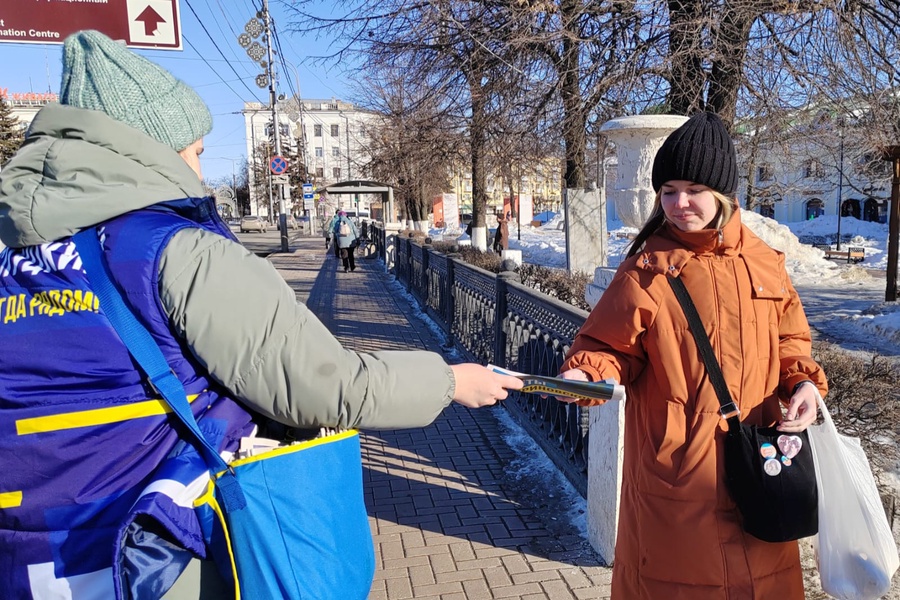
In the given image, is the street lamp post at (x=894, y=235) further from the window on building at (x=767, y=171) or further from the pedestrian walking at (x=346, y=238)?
the pedestrian walking at (x=346, y=238)

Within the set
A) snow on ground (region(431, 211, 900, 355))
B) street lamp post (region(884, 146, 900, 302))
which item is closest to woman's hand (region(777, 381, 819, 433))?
snow on ground (region(431, 211, 900, 355))

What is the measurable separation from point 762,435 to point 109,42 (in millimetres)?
1810

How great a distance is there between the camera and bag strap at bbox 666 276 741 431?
68.9 inches

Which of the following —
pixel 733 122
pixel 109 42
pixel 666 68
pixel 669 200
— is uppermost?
pixel 666 68

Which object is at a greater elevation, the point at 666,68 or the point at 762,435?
the point at 666,68

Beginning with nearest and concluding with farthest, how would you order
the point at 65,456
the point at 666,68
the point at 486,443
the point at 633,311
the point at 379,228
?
1. the point at 65,456
2. the point at 633,311
3. the point at 486,443
4. the point at 666,68
5. the point at 379,228

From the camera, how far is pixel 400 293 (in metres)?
13.6

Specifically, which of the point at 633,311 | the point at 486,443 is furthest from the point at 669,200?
the point at 486,443

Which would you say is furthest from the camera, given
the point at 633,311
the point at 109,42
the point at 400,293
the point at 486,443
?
the point at 400,293

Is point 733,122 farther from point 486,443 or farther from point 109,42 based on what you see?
point 109,42

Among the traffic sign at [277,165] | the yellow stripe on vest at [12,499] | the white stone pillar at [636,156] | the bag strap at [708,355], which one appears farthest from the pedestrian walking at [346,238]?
the yellow stripe on vest at [12,499]

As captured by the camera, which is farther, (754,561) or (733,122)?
(733,122)

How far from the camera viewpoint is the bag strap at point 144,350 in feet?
3.75

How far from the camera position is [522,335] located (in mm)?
5066
